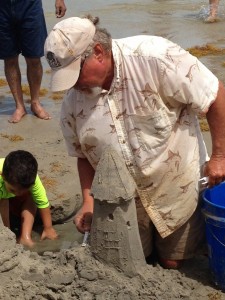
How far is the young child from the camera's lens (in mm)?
4691

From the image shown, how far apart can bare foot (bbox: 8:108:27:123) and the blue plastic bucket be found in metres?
3.85

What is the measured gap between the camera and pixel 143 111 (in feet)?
12.3

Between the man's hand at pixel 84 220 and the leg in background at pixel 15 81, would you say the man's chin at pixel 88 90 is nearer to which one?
the man's hand at pixel 84 220

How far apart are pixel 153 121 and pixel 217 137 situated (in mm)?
390

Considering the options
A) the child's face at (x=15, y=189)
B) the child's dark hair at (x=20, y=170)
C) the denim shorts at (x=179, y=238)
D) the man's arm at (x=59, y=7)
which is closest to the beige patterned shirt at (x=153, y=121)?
the denim shorts at (x=179, y=238)

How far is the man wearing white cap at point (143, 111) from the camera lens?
134 inches

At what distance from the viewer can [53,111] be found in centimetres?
777

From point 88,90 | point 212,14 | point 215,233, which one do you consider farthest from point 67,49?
point 212,14

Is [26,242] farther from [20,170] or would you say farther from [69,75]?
[69,75]

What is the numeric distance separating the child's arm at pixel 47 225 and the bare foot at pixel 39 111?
8.67ft

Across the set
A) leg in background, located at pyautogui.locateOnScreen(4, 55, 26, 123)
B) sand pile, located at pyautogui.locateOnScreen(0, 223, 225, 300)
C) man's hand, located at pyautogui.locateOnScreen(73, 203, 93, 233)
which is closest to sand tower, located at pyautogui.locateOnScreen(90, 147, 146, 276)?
sand pile, located at pyautogui.locateOnScreen(0, 223, 225, 300)

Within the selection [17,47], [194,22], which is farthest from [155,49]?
[194,22]

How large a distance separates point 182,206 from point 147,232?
377mm

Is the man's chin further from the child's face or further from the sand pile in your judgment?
the child's face
